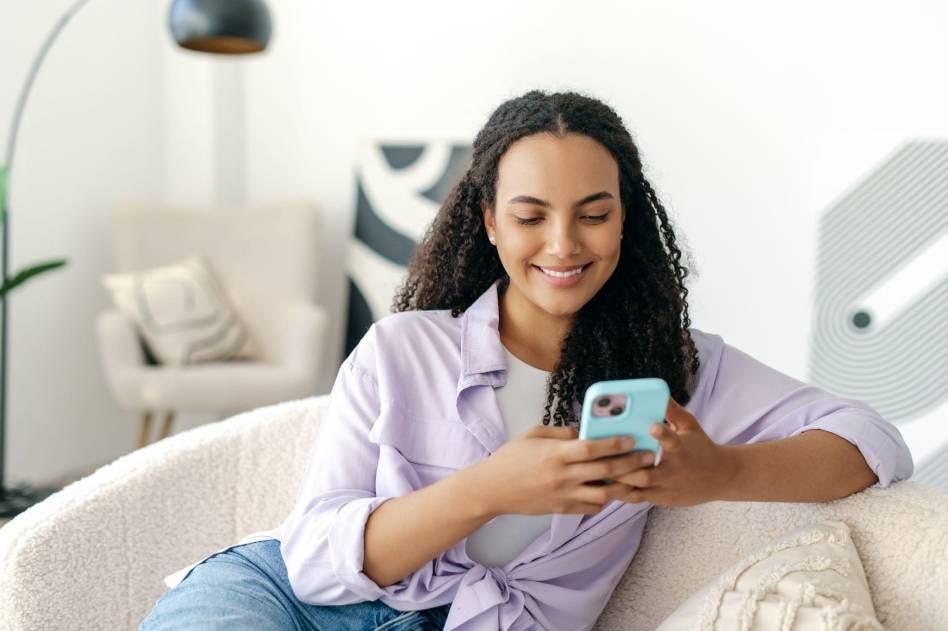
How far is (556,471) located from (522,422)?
1.11ft

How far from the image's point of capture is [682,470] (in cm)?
113

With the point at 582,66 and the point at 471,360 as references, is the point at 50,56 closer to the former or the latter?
the point at 582,66

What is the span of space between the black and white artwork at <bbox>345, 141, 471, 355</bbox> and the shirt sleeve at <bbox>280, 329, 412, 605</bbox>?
248 centimetres

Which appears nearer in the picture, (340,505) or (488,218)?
(340,505)

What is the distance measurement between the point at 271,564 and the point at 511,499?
1.31 feet

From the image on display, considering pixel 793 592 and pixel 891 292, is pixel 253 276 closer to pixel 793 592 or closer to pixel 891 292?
pixel 891 292

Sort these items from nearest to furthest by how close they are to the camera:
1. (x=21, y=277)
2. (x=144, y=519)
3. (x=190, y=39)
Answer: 1. (x=144, y=519)
2. (x=21, y=277)
3. (x=190, y=39)

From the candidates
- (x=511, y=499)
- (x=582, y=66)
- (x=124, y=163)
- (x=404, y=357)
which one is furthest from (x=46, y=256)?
(x=511, y=499)

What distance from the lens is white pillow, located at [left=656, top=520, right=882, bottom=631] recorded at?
1.14 m

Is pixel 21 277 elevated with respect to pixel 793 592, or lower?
lower

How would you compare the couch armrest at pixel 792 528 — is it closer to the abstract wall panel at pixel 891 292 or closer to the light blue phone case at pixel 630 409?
the light blue phone case at pixel 630 409

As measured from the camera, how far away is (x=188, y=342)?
375 centimetres

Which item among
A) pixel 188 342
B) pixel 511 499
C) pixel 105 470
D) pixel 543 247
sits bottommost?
pixel 188 342

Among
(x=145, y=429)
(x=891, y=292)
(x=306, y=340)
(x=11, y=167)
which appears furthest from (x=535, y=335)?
(x=11, y=167)
